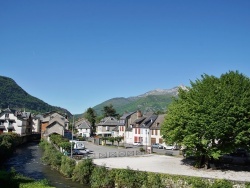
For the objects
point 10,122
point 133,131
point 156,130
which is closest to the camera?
point 156,130

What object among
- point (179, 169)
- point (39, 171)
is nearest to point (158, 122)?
point (179, 169)

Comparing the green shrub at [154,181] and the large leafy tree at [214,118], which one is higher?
the large leafy tree at [214,118]

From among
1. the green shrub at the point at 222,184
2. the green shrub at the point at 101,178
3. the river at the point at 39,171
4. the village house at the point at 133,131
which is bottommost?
the river at the point at 39,171

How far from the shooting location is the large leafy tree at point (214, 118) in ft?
125

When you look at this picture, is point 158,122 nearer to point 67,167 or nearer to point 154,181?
point 67,167

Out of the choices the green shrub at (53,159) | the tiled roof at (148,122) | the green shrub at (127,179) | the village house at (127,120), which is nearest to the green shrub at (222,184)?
the green shrub at (127,179)

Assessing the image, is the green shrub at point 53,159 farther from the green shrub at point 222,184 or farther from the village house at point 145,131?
the village house at point 145,131

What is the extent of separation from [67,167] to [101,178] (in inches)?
354

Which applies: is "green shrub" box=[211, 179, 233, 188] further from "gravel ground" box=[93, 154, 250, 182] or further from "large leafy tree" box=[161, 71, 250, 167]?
"large leafy tree" box=[161, 71, 250, 167]

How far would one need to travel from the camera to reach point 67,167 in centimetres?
4338

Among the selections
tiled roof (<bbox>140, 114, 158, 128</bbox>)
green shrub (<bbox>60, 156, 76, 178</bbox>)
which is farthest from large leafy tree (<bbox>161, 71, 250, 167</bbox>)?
tiled roof (<bbox>140, 114, 158, 128</bbox>)

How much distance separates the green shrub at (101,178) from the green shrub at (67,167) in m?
5.96

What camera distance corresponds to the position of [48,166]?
169ft

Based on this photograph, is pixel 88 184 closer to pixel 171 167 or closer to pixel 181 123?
pixel 171 167
